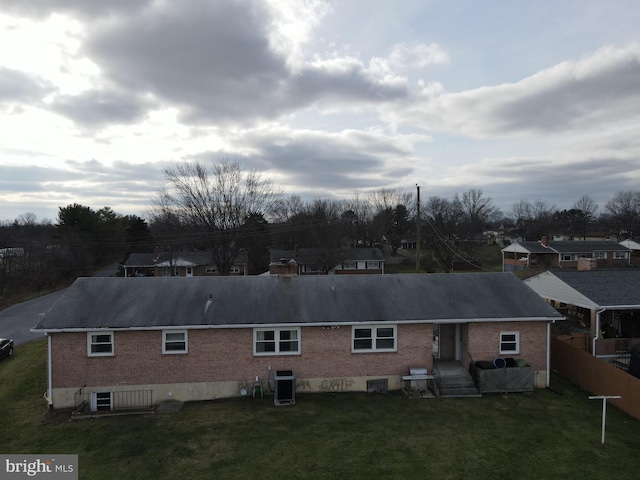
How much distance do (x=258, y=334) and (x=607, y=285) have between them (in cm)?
1957

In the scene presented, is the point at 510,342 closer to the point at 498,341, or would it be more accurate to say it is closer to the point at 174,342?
the point at 498,341

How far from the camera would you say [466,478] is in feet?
34.2

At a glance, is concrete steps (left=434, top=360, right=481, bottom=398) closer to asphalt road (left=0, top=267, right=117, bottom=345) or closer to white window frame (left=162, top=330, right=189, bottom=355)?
white window frame (left=162, top=330, right=189, bottom=355)

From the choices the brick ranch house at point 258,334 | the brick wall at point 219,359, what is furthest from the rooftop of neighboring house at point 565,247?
the brick wall at point 219,359

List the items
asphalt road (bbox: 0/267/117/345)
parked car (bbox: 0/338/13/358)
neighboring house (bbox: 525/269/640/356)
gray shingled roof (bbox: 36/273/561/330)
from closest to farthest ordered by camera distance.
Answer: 1. gray shingled roof (bbox: 36/273/561/330)
2. neighboring house (bbox: 525/269/640/356)
3. parked car (bbox: 0/338/13/358)
4. asphalt road (bbox: 0/267/117/345)

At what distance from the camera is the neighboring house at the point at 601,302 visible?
19997 mm

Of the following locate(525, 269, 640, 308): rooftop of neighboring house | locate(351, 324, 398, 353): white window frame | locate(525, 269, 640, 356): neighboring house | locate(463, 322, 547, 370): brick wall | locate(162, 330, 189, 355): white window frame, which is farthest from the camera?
locate(525, 269, 640, 308): rooftop of neighboring house

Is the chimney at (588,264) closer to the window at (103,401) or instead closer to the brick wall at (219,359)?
the brick wall at (219,359)

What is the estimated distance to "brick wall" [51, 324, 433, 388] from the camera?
1516 cm

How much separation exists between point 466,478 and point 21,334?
35.1 metres

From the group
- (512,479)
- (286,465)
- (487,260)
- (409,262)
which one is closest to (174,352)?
(286,465)

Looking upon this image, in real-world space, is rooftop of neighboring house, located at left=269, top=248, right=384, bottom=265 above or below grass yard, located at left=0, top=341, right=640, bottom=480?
above

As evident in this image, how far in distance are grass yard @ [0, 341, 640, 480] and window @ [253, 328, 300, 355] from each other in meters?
1.85

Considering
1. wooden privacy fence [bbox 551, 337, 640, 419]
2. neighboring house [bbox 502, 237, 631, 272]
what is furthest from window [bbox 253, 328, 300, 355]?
neighboring house [bbox 502, 237, 631, 272]
